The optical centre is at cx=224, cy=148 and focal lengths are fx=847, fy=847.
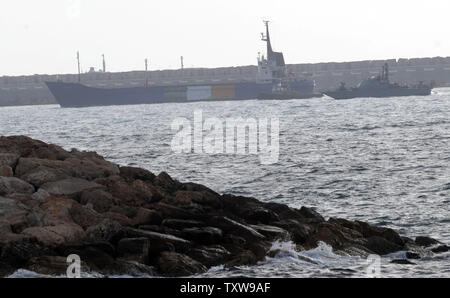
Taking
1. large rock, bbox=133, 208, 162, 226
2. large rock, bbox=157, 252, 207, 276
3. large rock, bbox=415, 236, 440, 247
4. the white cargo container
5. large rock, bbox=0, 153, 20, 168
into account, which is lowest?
the white cargo container

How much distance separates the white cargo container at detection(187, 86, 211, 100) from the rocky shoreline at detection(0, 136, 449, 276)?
129 meters

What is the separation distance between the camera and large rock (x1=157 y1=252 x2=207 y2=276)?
13.0 metres

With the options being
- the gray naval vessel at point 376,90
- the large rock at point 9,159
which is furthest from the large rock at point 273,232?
the gray naval vessel at point 376,90

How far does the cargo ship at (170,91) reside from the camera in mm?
139000

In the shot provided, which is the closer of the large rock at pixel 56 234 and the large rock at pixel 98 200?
the large rock at pixel 56 234

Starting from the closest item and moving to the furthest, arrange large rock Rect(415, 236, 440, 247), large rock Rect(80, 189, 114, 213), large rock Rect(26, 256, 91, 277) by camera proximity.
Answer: large rock Rect(26, 256, 91, 277)
large rock Rect(80, 189, 114, 213)
large rock Rect(415, 236, 440, 247)

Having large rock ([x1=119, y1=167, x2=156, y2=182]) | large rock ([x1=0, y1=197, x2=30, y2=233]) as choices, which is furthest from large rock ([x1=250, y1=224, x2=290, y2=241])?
large rock ([x1=0, y1=197, x2=30, y2=233])

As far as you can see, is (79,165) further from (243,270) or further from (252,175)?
(252,175)

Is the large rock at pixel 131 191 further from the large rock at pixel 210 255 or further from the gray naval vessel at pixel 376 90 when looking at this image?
the gray naval vessel at pixel 376 90

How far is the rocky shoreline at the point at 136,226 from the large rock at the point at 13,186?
2 centimetres

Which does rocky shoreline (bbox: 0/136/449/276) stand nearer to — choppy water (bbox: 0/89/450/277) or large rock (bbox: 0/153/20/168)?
large rock (bbox: 0/153/20/168)

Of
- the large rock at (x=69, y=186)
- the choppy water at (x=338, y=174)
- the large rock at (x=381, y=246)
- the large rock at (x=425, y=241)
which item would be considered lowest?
the choppy water at (x=338, y=174)

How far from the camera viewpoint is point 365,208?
21562 mm

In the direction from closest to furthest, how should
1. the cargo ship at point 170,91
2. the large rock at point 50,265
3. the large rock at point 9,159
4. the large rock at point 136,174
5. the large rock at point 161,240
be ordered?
the large rock at point 50,265 < the large rock at point 161,240 < the large rock at point 9,159 < the large rock at point 136,174 < the cargo ship at point 170,91
